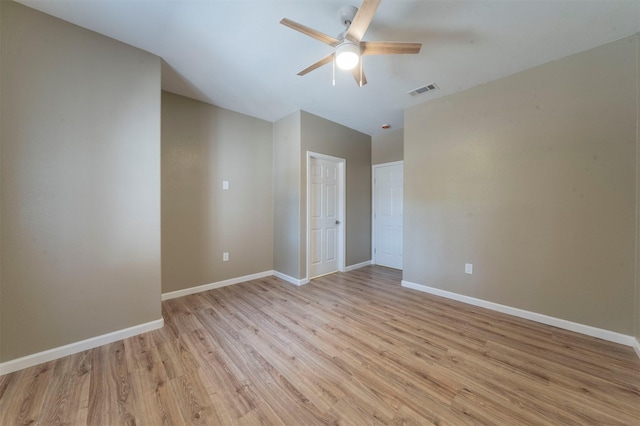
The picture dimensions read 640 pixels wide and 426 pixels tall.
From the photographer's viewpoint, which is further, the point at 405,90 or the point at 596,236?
the point at 405,90

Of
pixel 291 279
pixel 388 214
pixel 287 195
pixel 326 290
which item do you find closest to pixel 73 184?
pixel 287 195

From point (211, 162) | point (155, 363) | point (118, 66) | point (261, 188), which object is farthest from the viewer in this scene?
point (261, 188)

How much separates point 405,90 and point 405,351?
116 inches

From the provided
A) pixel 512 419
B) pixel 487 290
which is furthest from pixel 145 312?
pixel 487 290

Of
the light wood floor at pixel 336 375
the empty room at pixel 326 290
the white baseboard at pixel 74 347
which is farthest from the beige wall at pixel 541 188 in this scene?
the white baseboard at pixel 74 347

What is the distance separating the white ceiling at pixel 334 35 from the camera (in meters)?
1.73

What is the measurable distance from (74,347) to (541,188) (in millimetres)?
4628

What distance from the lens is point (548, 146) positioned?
2395mm

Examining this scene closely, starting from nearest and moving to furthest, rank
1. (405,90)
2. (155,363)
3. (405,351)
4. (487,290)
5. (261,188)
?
(155,363), (405,351), (487,290), (405,90), (261,188)

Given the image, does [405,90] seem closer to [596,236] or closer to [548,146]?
[548,146]

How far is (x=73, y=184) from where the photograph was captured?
1909 mm

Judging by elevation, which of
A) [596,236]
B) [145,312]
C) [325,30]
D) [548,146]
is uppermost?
[325,30]

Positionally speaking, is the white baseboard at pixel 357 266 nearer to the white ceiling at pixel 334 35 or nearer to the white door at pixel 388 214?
the white door at pixel 388 214

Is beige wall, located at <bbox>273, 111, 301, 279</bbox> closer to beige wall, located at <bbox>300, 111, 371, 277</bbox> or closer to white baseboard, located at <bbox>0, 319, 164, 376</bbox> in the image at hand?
beige wall, located at <bbox>300, 111, 371, 277</bbox>
